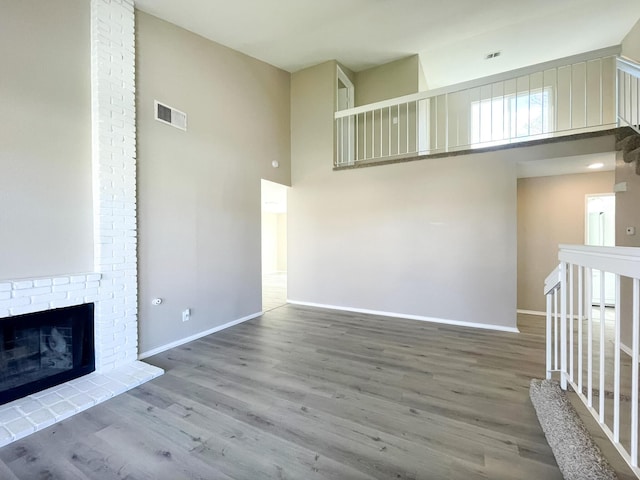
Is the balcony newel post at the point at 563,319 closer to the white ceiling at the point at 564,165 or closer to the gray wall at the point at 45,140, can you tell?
the white ceiling at the point at 564,165

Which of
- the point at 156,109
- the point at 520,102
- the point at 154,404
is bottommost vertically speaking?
the point at 154,404

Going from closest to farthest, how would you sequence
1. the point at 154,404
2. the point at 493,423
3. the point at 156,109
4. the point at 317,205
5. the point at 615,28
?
the point at 493,423 → the point at 154,404 → the point at 156,109 → the point at 615,28 → the point at 317,205

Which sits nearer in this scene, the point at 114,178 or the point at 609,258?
the point at 609,258

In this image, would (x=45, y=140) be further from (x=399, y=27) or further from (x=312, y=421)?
(x=399, y=27)

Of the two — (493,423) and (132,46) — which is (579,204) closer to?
(493,423)

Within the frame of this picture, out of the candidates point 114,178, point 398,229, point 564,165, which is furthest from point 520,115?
point 114,178

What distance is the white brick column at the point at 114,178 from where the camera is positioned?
8.73ft

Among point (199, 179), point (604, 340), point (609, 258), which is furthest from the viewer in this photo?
point (199, 179)

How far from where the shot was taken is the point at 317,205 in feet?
17.1

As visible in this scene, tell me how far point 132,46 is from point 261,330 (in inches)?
140

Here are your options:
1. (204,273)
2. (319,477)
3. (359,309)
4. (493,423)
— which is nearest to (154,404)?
(319,477)

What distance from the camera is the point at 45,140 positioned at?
94.0 inches

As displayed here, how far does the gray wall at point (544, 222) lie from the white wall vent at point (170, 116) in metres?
5.37

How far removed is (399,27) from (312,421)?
16.5 feet
